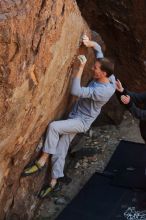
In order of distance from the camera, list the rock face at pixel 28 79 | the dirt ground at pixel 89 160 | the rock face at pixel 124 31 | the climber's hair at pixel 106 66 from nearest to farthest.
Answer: the rock face at pixel 28 79 → the climber's hair at pixel 106 66 → the dirt ground at pixel 89 160 → the rock face at pixel 124 31

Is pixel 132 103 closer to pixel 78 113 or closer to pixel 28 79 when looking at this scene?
pixel 78 113

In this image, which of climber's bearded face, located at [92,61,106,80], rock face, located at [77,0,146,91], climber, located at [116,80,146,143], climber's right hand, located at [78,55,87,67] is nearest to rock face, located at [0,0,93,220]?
climber's right hand, located at [78,55,87,67]

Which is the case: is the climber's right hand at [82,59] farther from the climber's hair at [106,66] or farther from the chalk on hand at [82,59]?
the climber's hair at [106,66]

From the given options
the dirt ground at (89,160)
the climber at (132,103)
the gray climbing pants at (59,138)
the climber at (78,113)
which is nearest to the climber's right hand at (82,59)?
the climber at (78,113)

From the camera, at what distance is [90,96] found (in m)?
5.98

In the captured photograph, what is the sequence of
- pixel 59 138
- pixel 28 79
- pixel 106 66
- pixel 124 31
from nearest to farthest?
pixel 28 79 → pixel 106 66 → pixel 59 138 → pixel 124 31

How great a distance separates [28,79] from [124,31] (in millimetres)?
3754

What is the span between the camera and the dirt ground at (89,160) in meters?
6.46

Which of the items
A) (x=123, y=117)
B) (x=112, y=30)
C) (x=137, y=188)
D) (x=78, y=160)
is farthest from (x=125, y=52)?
(x=137, y=188)

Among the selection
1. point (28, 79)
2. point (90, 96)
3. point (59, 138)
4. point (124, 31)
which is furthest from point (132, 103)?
point (124, 31)

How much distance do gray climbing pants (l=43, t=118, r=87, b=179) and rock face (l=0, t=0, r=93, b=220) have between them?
0.14 metres

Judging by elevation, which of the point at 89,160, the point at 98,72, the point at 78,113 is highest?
the point at 98,72

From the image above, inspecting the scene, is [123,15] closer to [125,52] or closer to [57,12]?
[125,52]

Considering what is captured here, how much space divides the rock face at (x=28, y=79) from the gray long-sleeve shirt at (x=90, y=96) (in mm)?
156
